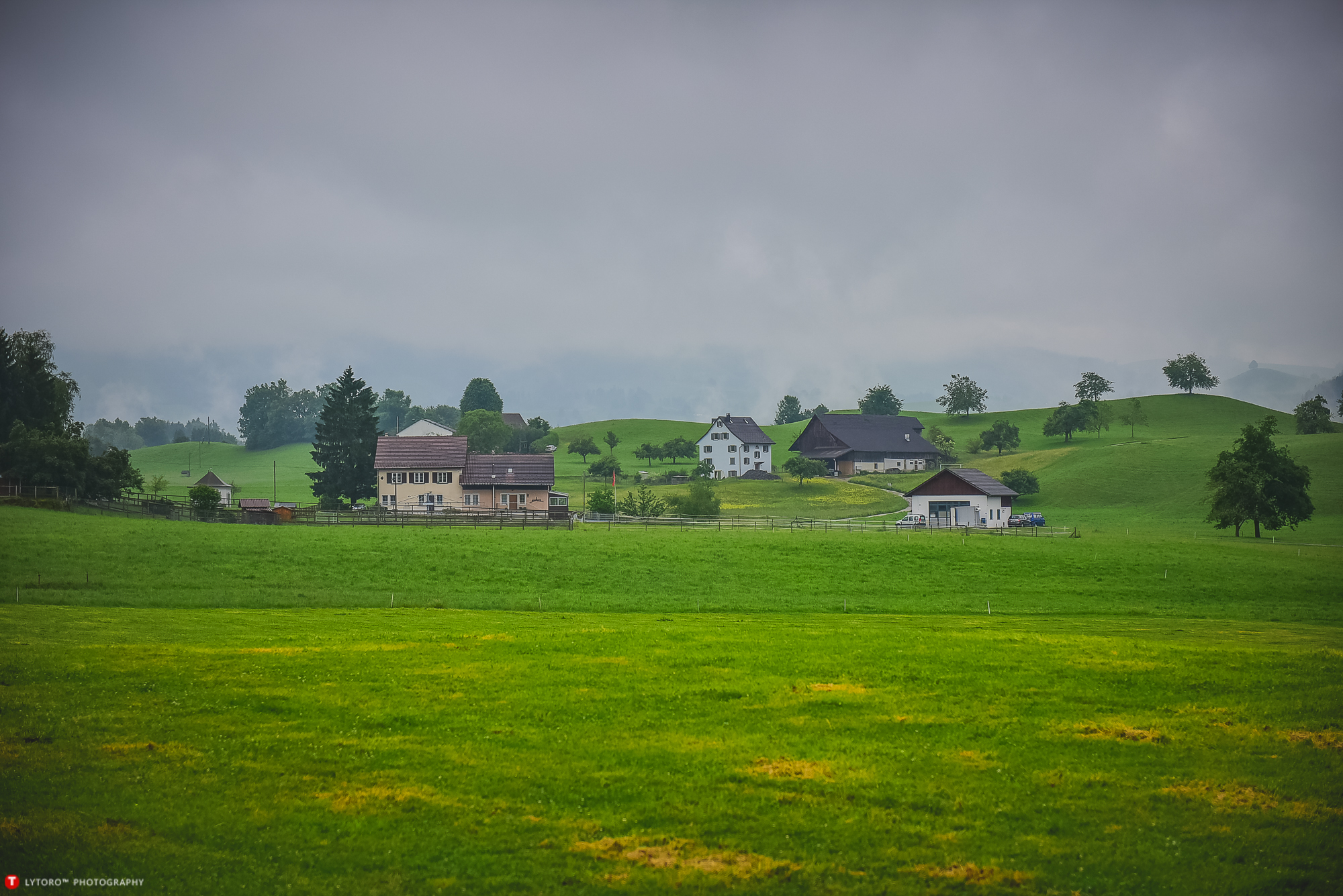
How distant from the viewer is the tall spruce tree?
95938 mm

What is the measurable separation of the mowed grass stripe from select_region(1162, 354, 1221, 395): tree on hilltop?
14411 cm

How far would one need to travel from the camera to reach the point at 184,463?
17688cm

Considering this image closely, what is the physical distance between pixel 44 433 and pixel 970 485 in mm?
A: 78798

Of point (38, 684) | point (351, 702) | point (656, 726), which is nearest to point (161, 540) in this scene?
point (38, 684)

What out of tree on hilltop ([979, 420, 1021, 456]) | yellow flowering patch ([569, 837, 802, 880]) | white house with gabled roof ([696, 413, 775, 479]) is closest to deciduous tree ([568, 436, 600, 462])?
white house with gabled roof ([696, 413, 775, 479])

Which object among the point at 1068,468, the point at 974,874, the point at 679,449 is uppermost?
the point at 679,449

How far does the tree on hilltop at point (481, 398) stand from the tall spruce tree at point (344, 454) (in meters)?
78.1

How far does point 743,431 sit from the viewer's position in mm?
141500

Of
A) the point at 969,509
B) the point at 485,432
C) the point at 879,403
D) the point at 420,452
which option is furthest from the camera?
the point at 879,403

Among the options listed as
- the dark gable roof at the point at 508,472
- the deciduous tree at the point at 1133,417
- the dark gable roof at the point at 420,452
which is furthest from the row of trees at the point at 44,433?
the deciduous tree at the point at 1133,417

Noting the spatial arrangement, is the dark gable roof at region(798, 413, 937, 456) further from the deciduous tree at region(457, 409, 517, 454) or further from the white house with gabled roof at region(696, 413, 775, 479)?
the deciduous tree at region(457, 409, 517, 454)

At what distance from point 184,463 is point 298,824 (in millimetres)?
188820

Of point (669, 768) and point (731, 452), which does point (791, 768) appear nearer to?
point (669, 768)

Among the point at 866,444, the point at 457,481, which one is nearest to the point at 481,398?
the point at 866,444
